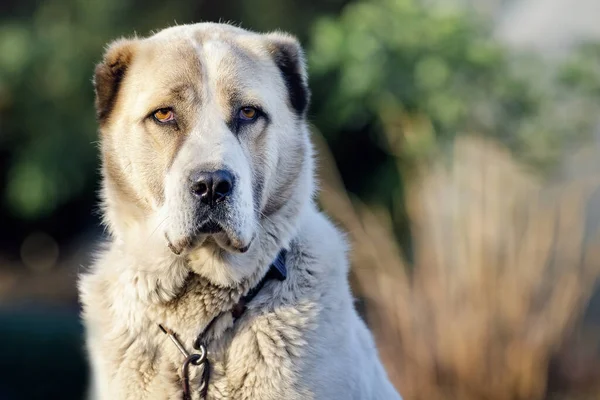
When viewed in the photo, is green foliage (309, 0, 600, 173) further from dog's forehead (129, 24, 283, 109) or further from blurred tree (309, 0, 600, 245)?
dog's forehead (129, 24, 283, 109)

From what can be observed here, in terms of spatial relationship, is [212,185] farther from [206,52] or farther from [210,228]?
[206,52]

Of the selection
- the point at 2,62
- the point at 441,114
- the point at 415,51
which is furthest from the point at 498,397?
the point at 2,62

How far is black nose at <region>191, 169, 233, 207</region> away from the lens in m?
2.95

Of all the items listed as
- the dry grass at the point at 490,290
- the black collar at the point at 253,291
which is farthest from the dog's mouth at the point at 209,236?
the dry grass at the point at 490,290

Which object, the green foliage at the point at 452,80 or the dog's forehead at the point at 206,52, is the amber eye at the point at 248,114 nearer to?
the dog's forehead at the point at 206,52

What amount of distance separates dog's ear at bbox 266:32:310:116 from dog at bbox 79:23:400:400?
0.03 meters

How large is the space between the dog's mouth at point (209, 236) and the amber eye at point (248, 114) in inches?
16.7

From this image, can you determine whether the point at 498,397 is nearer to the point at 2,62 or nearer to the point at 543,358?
the point at 543,358

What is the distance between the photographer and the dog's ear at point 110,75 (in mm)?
3355

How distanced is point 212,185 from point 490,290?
3956 mm

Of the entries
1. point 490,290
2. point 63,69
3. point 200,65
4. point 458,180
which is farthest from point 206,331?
point 63,69

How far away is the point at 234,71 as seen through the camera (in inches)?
126

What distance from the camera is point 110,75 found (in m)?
3.36

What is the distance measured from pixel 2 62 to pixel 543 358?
7.54 m
